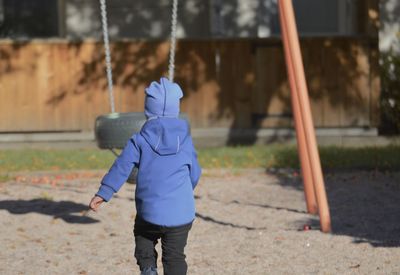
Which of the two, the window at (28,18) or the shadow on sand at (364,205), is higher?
the window at (28,18)

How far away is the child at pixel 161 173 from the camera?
5898mm

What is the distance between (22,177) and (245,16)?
5443mm

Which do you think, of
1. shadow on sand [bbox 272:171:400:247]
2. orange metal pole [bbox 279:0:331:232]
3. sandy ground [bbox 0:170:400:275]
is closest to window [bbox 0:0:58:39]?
sandy ground [bbox 0:170:400:275]

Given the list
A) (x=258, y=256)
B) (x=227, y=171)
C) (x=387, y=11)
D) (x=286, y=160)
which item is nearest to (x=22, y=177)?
(x=227, y=171)

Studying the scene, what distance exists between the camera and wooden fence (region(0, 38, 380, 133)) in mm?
15656

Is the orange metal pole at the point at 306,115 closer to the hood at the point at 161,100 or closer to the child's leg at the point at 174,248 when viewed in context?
the child's leg at the point at 174,248

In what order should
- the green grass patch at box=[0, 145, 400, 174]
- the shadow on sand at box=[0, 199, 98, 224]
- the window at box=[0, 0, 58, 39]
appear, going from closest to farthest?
the shadow on sand at box=[0, 199, 98, 224] < the green grass patch at box=[0, 145, 400, 174] < the window at box=[0, 0, 58, 39]

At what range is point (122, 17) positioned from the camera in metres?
17.4

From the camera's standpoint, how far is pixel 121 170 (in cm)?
591

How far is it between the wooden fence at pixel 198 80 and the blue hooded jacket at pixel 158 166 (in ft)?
32.0

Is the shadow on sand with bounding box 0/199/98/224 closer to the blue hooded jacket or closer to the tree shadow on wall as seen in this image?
the blue hooded jacket

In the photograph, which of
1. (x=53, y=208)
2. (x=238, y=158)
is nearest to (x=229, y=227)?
(x=53, y=208)

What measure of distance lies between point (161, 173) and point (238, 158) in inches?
316

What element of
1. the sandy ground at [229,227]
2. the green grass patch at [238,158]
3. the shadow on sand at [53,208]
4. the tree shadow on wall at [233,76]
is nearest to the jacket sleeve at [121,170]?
the sandy ground at [229,227]
